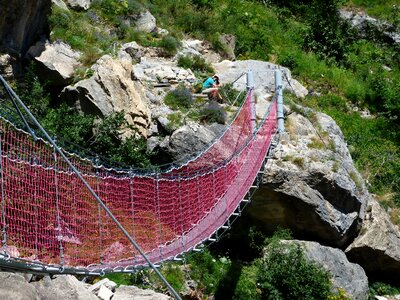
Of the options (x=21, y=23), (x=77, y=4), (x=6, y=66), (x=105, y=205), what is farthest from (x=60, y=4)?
(x=105, y=205)

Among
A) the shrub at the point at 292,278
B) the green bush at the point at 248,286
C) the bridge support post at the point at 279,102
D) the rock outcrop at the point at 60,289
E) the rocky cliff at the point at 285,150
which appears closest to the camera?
the rock outcrop at the point at 60,289

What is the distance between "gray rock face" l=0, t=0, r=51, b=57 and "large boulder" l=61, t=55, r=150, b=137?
0.88 meters

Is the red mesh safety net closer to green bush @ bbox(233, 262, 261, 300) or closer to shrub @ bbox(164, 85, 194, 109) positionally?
green bush @ bbox(233, 262, 261, 300)

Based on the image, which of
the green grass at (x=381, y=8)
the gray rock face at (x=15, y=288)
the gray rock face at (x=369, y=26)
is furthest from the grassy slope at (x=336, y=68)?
the gray rock face at (x=15, y=288)

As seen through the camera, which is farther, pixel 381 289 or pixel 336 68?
pixel 336 68

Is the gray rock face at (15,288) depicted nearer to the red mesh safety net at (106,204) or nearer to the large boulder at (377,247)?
the red mesh safety net at (106,204)

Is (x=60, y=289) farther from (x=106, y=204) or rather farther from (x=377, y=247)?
(x=377, y=247)

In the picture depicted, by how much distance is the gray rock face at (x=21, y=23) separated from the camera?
7.76m

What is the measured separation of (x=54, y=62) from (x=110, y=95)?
3.30ft

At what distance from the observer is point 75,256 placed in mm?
4418

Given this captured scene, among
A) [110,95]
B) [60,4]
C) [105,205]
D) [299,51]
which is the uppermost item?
[105,205]

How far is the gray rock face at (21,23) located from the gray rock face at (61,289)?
3723 millimetres

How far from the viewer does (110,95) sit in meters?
8.16

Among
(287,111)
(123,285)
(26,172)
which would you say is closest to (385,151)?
(287,111)
